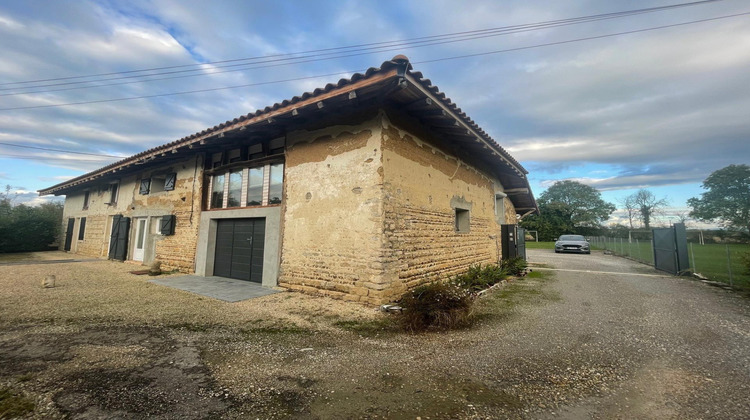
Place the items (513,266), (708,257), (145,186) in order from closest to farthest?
1. (513,266)
2. (145,186)
3. (708,257)

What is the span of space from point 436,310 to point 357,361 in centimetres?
161

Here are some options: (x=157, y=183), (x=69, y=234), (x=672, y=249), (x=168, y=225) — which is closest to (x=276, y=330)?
(x=168, y=225)

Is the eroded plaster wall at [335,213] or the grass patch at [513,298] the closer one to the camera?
the grass patch at [513,298]

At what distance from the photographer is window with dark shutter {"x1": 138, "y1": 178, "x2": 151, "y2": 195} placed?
35.7ft

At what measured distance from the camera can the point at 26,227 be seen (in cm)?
1608

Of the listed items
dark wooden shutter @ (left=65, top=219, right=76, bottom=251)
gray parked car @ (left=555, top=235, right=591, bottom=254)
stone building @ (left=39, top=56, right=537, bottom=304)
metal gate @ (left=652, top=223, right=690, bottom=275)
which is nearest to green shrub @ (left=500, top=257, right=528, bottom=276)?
stone building @ (left=39, top=56, right=537, bottom=304)

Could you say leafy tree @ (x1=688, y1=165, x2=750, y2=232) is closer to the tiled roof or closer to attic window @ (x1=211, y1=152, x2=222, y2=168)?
the tiled roof

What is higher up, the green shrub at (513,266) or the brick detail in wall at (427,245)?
the brick detail in wall at (427,245)

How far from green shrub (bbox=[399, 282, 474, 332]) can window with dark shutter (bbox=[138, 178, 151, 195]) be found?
11422mm

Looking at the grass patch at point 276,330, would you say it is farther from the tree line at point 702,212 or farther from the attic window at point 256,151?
the tree line at point 702,212

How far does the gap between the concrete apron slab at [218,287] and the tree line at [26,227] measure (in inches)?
628

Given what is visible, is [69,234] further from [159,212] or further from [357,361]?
[357,361]

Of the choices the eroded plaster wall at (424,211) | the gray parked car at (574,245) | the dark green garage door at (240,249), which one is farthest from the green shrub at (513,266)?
the gray parked car at (574,245)

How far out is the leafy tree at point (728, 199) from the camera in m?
33.5
